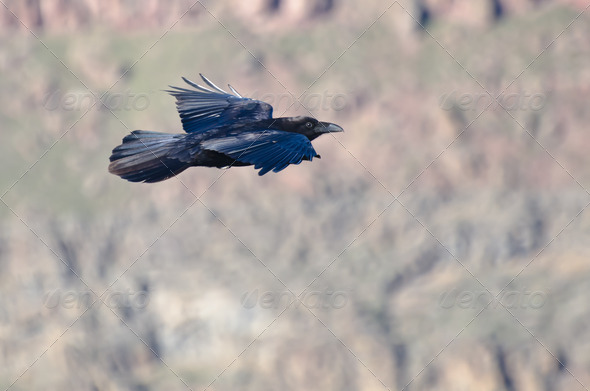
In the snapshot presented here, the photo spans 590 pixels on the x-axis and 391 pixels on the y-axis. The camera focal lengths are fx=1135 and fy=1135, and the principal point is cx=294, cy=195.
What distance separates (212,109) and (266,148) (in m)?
5.32

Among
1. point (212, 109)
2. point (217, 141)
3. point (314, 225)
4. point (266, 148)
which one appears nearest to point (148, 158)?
point (217, 141)

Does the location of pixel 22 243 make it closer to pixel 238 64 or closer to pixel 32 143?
pixel 32 143

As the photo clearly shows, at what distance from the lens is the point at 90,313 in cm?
18812

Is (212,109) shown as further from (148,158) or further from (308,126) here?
(148,158)

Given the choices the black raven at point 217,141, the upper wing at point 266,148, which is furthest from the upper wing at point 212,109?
the upper wing at point 266,148

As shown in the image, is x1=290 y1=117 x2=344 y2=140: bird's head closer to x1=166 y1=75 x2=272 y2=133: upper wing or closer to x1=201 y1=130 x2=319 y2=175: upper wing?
x1=166 y1=75 x2=272 y2=133: upper wing

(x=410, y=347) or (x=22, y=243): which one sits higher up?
(x=22, y=243)

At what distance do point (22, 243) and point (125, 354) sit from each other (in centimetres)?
2824

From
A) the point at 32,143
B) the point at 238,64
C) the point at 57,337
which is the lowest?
the point at 57,337

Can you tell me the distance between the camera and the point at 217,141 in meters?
22.6

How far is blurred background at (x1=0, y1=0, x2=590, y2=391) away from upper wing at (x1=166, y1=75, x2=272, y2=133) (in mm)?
145484

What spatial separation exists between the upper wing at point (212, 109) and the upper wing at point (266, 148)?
3.08 metres

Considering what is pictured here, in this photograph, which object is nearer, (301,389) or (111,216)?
(301,389)

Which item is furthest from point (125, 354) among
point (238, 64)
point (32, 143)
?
point (238, 64)
